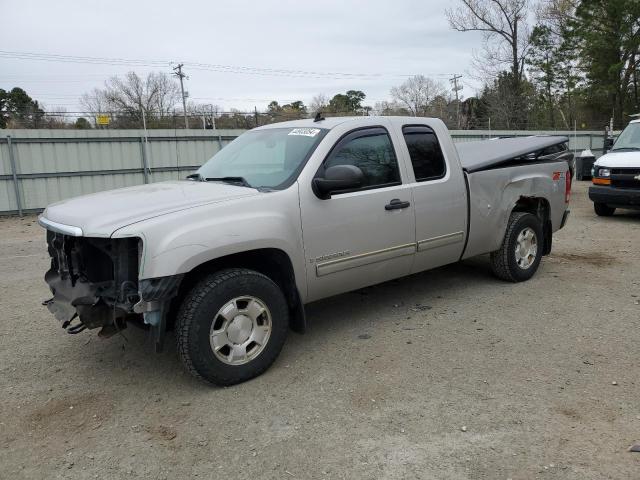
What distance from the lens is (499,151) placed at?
5.81 m

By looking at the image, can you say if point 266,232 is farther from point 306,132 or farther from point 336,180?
point 306,132

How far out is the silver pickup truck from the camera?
3336 millimetres

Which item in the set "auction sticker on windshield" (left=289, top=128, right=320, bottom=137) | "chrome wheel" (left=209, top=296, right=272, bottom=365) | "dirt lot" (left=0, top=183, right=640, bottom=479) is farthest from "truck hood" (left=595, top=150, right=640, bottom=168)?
"chrome wheel" (left=209, top=296, right=272, bottom=365)

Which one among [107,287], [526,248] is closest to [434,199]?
[526,248]

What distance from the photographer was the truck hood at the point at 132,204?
3.32 metres

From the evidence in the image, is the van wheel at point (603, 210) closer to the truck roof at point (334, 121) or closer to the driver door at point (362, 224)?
the truck roof at point (334, 121)

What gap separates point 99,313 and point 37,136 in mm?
12320

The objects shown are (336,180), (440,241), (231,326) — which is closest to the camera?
(231,326)

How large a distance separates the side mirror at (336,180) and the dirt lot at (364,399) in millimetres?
1289

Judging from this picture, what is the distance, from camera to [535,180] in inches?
231

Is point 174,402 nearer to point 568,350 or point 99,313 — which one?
point 99,313

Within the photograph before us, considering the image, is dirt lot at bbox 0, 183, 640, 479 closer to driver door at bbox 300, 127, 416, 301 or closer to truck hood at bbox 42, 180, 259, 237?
driver door at bbox 300, 127, 416, 301

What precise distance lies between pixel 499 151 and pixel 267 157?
2790 millimetres

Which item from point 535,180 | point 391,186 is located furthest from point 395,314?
point 535,180
